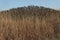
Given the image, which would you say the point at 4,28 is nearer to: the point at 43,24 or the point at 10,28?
the point at 10,28

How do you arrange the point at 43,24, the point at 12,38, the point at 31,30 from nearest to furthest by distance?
1. the point at 12,38
2. the point at 31,30
3. the point at 43,24

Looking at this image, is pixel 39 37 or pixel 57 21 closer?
pixel 39 37

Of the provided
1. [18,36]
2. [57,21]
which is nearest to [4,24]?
[18,36]

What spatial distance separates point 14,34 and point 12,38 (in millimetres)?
188

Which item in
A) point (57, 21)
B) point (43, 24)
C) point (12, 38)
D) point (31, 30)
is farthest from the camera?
point (57, 21)

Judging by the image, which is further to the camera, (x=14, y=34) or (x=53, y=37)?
(x=53, y=37)

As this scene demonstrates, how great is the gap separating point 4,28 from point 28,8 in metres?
9.68

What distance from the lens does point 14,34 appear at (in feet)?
23.5

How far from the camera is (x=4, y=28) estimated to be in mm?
7363

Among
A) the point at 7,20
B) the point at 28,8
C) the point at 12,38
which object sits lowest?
the point at 12,38

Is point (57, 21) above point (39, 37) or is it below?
above

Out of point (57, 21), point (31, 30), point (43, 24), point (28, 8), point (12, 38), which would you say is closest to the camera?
point (12, 38)

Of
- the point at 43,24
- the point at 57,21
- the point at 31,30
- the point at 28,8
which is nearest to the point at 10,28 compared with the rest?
the point at 31,30

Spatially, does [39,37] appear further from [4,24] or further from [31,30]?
[4,24]
